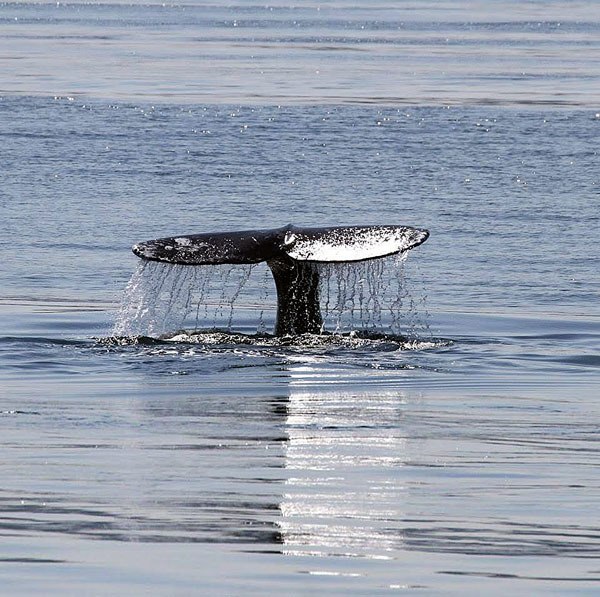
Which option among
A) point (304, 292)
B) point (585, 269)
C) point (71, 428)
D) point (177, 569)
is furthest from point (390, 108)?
point (177, 569)

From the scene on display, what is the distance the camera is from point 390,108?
2408cm

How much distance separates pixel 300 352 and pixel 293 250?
622mm

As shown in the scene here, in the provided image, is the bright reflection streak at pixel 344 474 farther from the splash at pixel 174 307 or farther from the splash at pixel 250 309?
the splash at pixel 174 307

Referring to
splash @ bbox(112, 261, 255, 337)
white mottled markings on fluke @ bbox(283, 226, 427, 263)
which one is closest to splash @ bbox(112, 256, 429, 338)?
splash @ bbox(112, 261, 255, 337)

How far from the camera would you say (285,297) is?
1041cm

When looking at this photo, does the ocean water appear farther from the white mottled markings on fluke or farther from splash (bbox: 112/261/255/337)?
the white mottled markings on fluke

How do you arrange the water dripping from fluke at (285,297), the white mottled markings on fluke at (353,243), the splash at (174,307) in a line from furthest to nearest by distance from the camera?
the splash at (174,307) < the water dripping from fluke at (285,297) < the white mottled markings on fluke at (353,243)

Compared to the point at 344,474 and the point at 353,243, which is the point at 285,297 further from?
the point at 344,474

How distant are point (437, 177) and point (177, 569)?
13533 millimetres

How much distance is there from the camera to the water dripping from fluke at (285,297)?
9617 millimetres

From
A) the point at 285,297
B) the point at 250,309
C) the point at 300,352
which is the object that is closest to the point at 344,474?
the point at 300,352

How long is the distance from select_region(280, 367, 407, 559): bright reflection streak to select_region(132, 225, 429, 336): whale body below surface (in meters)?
0.92

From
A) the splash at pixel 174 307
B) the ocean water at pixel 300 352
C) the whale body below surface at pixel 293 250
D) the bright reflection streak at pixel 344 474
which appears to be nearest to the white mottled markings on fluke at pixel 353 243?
the whale body below surface at pixel 293 250

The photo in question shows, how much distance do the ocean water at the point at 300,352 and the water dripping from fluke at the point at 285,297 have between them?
68mm
